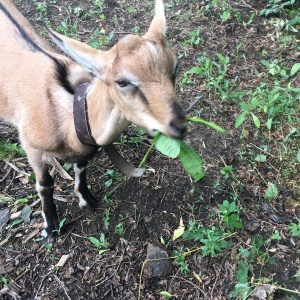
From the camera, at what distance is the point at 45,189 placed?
3457mm

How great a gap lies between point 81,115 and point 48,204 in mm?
1083

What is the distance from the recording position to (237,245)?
3373 mm

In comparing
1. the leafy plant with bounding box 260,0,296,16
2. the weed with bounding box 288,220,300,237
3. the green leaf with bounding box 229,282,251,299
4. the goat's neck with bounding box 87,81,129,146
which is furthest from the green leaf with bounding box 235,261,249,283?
the leafy plant with bounding box 260,0,296,16

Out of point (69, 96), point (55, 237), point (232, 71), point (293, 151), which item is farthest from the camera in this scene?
point (232, 71)

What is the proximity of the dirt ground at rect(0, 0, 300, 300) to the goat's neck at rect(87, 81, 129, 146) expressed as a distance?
1.03 metres

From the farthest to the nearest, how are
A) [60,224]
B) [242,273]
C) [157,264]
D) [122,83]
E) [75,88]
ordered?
[60,224] < [157,264] < [242,273] < [75,88] < [122,83]

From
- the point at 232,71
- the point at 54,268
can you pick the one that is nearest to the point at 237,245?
the point at 54,268

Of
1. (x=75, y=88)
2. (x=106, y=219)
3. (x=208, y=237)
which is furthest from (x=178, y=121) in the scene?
(x=106, y=219)

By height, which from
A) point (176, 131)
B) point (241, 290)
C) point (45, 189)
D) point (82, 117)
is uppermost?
point (176, 131)

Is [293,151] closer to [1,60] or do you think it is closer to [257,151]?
[257,151]

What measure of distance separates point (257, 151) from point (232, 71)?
1.15 metres

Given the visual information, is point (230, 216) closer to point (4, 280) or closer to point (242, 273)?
point (242, 273)

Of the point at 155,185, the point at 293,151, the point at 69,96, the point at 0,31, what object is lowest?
the point at 293,151

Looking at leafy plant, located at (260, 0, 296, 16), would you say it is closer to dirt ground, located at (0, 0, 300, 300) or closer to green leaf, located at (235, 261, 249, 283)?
dirt ground, located at (0, 0, 300, 300)
